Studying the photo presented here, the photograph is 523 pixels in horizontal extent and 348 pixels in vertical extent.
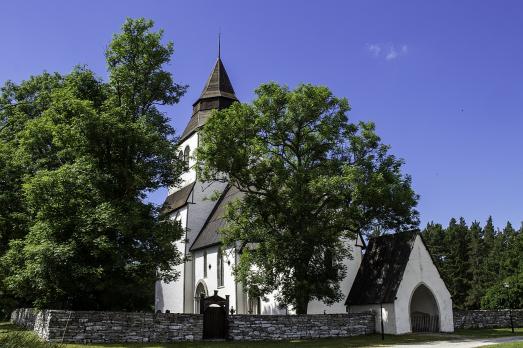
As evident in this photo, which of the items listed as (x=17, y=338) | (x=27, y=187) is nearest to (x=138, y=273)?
(x=27, y=187)

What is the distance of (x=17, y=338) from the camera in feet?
41.4

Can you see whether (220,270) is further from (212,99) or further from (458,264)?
(458,264)

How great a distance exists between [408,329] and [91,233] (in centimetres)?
1737

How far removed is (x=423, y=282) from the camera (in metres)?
28.1

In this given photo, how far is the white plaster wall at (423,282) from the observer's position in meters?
27.1

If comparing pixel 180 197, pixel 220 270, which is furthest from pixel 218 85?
pixel 220 270

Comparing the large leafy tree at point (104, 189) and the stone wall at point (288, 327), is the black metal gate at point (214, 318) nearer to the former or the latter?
the stone wall at point (288, 327)

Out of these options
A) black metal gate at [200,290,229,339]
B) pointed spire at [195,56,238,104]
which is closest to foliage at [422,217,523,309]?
pointed spire at [195,56,238,104]

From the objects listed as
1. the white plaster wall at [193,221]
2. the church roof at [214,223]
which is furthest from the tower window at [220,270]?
the white plaster wall at [193,221]

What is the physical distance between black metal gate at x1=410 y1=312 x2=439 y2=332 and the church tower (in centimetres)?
1632

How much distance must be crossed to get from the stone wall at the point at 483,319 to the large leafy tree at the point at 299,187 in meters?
7.16

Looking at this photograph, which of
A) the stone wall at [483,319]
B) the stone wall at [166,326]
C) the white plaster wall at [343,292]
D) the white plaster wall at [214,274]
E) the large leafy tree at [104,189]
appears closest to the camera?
the stone wall at [166,326]

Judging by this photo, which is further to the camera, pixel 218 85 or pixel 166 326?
pixel 218 85

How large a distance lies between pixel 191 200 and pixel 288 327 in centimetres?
2033
